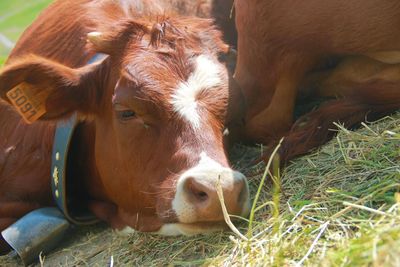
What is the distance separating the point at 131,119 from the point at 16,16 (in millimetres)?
27105

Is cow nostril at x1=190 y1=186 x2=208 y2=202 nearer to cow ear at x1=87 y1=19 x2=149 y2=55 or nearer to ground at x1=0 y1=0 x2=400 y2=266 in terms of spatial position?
ground at x1=0 y1=0 x2=400 y2=266

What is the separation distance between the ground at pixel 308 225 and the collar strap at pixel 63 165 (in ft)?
0.45

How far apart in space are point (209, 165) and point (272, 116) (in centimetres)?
131

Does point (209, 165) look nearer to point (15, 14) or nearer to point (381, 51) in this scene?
point (381, 51)

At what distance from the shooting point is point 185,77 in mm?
3994

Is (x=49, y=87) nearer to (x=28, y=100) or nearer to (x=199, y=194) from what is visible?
(x=28, y=100)

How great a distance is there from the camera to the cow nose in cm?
336

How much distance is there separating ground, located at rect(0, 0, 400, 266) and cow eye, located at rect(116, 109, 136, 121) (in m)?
0.72

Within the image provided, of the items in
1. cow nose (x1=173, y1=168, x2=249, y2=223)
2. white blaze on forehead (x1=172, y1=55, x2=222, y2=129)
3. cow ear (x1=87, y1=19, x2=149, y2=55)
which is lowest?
cow nose (x1=173, y1=168, x2=249, y2=223)

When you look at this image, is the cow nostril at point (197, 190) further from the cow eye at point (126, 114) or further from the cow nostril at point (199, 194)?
the cow eye at point (126, 114)

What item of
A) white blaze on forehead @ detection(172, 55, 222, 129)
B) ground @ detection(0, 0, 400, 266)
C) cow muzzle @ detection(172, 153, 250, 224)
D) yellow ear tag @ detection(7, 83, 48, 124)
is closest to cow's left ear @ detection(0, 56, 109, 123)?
yellow ear tag @ detection(7, 83, 48, 124)

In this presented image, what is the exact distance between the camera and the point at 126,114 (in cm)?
405

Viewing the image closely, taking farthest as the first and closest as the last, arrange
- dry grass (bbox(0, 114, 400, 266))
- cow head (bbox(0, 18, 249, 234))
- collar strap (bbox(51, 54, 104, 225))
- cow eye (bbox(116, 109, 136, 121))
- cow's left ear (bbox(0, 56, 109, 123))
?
1. collar strap (bbox(51, 54, 104, 225))
2. cow's left ear (bbox(0, 56, 109, 123))
3. cow eye (bbox(116, 109, 136, 121))
4. cow head (bbox(0, 18, 249, 234))
5. dry grass (bbox(0, 114, 400, 266))

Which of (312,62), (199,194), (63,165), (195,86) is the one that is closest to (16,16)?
(63,165)
